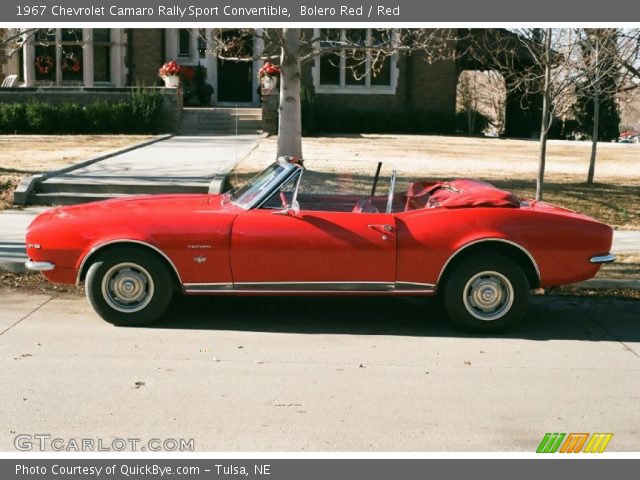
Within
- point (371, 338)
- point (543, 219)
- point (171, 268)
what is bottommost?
point (371, 338)

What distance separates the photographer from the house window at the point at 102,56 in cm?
2989

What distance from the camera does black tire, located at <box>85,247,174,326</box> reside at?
24.5 feet

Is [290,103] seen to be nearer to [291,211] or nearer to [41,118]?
[291,211]

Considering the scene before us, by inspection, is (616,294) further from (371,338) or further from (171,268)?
(171,268)

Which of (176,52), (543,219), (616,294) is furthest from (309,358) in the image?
(176,52)

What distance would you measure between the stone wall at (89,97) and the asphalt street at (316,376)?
16.7m

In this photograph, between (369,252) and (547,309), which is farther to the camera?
(547,309)

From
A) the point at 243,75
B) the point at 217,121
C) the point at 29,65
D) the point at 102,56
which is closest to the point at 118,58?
the point at 102,56

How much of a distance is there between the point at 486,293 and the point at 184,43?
969 inches

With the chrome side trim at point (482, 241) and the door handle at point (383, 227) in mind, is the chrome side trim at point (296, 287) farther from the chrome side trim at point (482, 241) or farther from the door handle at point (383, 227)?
the door handle at point (383, 227)

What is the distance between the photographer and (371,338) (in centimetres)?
748

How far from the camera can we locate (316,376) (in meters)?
6.37

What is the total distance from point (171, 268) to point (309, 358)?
1.52 meters

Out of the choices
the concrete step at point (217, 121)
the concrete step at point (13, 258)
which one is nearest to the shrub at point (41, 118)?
the concrete step at point (217, 121)
